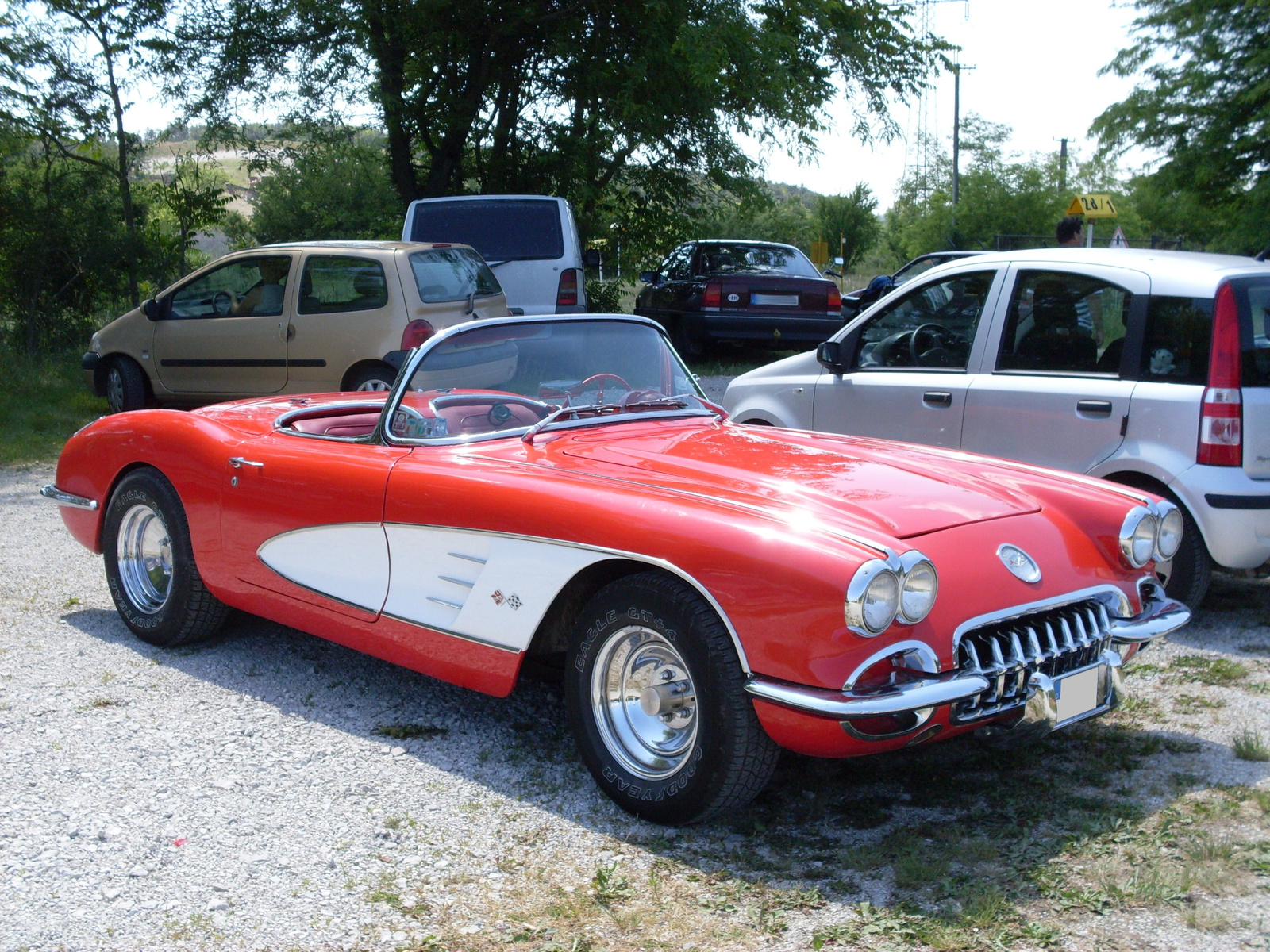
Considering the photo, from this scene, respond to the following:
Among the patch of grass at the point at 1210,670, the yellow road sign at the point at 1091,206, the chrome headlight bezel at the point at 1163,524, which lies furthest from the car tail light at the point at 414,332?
the yellow road sign at the point at 1091,206

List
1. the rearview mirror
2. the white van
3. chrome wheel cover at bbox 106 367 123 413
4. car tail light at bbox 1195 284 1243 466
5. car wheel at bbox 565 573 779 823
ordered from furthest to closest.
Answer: the white van, chrome wheel cover at bbox 106 367 123 413, the rearview mirror, car tail light at bbox 1195 284 1243 466, car wheel at bbox 565 573 779 823

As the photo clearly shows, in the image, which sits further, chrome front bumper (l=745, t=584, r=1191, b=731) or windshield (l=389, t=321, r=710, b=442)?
windshield (l=389, t=321, r=710, b=442)

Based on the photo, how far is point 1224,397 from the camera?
15.4ft

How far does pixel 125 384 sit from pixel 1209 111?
18562 mm

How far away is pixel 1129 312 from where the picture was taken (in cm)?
504

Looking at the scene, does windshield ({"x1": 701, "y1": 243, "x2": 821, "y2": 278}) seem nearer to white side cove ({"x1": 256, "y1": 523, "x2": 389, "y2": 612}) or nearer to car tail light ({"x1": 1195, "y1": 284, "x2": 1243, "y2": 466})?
car tail light ({"x1": 1195, "y1": 284, "x2": 1243, "y2": 466})

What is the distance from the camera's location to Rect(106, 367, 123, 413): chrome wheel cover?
425 inches

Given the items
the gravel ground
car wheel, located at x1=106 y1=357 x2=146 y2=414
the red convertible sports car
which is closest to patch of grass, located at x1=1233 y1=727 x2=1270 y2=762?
the gravel ground

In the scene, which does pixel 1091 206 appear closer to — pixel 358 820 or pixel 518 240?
pixel 518 240

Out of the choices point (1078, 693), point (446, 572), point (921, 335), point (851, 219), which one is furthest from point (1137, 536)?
point (851, 219)

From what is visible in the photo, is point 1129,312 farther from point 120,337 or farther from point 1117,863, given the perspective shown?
point 120,337

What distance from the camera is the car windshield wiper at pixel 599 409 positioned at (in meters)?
3.94

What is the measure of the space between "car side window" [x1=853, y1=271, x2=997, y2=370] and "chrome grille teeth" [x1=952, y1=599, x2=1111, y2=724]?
8.49 ft

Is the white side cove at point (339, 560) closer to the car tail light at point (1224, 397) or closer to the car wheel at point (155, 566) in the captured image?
the car wheel at point (155, 566)
